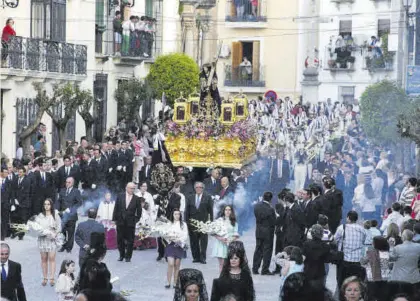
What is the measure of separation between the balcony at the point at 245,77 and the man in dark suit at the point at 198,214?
3865 centimetres

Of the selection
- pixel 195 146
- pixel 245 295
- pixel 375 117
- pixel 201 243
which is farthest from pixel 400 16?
pixel 245 295

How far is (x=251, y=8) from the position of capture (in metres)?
68.8

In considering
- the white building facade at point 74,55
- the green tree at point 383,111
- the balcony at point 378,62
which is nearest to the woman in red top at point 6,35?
the white building facade at point 74,55

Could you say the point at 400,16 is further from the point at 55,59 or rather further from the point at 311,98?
the point at 55,59

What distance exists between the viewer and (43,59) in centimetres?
4603

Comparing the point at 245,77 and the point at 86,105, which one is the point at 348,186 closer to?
the point at 86,105

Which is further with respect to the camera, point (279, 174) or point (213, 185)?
point (279, 174)

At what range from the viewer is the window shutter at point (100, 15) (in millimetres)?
52781

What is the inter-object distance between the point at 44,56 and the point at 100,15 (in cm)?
732

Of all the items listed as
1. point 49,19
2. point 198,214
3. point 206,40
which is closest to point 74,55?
point 49,19

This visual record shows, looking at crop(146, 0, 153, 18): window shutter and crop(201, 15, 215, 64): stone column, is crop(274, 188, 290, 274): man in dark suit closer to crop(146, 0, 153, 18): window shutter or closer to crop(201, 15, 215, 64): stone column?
crop(146, 0, 153, 18): window shutter

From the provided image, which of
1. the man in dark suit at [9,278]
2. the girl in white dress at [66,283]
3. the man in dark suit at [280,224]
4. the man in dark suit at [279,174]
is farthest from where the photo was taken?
the man in dark suit at [279,174]

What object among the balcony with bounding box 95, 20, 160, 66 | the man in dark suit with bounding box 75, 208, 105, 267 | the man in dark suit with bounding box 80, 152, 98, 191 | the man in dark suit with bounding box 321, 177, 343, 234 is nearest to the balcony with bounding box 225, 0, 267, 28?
the balcony with bounding box 95, 20, 160, 66

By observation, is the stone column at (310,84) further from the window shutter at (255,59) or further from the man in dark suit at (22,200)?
the man in dark suit at (22,200)
